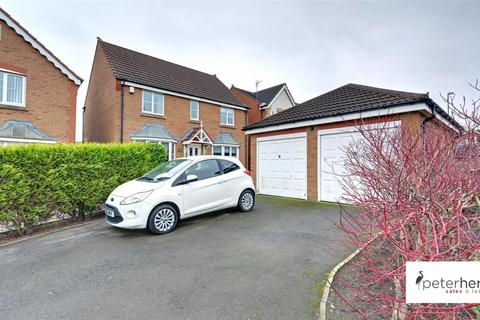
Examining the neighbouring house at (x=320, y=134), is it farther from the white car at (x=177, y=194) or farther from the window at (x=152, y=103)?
the window at (x=152, y=103)

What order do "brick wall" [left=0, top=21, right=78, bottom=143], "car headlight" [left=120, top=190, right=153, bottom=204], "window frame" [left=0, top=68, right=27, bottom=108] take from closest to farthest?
1. "car headlight" [left=120, top=190, right=153, bottom=204]
2. "window frame" [left=0, top=68, right=27, bottom=108]
3. "brick wall" [left=0, top=21, right=78, bottom=143]

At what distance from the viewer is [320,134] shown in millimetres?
8719

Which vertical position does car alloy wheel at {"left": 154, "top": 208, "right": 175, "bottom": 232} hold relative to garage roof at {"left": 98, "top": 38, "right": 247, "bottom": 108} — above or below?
below

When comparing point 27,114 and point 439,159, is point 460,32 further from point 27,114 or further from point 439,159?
point 27,114

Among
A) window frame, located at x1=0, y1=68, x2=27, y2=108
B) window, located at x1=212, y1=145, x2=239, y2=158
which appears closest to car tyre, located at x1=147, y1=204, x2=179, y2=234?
window frame, located at x1=0, y1=68, x2=27, y2=108

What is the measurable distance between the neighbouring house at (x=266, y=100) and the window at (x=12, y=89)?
55.7 ft

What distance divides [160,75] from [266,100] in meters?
11.3

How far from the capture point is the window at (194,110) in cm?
1673

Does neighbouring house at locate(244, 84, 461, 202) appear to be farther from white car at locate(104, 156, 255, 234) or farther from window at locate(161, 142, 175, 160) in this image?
window at locate(161, 142, 175, 160)

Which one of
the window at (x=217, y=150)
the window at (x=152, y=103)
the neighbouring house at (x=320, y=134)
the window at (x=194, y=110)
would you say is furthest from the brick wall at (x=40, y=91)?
the neighbouring house at (x=320, y=134)

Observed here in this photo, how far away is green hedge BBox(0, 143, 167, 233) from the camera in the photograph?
17.2ft

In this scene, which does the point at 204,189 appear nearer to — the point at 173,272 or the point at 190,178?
the point at 190,178

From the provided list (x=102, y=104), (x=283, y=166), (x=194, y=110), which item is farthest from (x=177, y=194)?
(x=102, y=104)

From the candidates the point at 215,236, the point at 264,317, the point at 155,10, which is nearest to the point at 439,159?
the point at 264,317
